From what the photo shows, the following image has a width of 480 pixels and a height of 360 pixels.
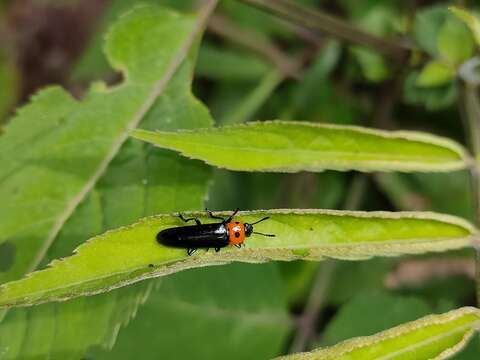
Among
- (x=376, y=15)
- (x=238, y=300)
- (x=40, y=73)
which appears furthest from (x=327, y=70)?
(x=40, y=73)

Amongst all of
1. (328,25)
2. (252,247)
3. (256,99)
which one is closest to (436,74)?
(328,25)

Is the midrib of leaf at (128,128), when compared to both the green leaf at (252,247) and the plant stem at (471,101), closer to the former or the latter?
the green leaf at (252,247)

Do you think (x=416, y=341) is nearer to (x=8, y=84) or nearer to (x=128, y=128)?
(x=128, y=128)

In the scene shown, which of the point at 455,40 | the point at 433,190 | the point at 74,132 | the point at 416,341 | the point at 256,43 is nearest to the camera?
the point at 416,341

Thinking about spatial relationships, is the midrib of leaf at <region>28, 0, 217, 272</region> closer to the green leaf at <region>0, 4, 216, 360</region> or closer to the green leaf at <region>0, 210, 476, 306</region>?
the green leaf at <region>0, 4, 216, 360</region>

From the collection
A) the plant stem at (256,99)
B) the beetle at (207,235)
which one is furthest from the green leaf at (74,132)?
the plant stem at (256,99)

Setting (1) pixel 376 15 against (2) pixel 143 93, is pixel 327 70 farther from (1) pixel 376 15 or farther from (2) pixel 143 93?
(2) pixel 143 93
